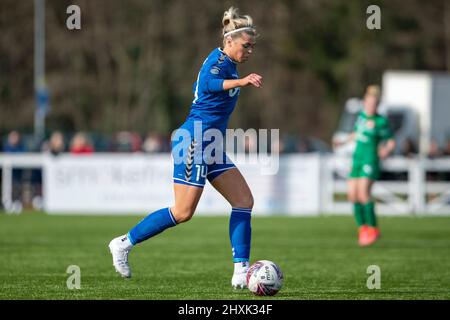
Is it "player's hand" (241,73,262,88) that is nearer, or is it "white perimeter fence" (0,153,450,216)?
"player's hand" (241,73,262,88)

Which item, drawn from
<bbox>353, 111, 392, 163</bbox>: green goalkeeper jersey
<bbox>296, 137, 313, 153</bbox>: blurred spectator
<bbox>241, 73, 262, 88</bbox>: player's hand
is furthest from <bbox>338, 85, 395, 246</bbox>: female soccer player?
<bbox>296, 137, 313, 153</bbox>: blurred spectator

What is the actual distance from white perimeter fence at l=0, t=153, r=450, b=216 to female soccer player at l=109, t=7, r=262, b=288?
1453cm

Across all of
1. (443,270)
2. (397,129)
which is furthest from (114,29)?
(443,270)

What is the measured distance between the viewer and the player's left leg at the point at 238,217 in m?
9.65

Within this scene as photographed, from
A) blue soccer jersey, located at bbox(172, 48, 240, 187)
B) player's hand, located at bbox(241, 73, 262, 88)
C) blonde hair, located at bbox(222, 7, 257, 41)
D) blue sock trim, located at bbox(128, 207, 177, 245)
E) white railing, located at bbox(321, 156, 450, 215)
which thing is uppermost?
blonde hair, located at bbox(222, 7, 257, 41)

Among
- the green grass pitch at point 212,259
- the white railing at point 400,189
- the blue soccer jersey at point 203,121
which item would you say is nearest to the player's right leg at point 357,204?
the green grass pitch at point 212,259

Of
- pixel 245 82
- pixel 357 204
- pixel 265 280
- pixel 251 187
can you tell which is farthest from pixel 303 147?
pixel 245 82

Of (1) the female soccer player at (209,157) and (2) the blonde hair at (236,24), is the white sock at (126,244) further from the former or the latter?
(2) the blonde hair at (236,24)

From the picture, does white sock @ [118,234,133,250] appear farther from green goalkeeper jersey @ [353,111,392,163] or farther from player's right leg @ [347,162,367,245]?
green goalkeeper jersey @ [353,111,392,163]

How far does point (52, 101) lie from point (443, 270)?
38.4m

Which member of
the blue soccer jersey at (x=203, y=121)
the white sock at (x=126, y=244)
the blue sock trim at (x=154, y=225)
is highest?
the blue soccer jersey at (x=203, y=121)

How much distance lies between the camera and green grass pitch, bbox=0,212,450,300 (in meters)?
9.58

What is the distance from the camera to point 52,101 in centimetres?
4856

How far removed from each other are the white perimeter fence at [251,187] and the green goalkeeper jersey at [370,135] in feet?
26.9
